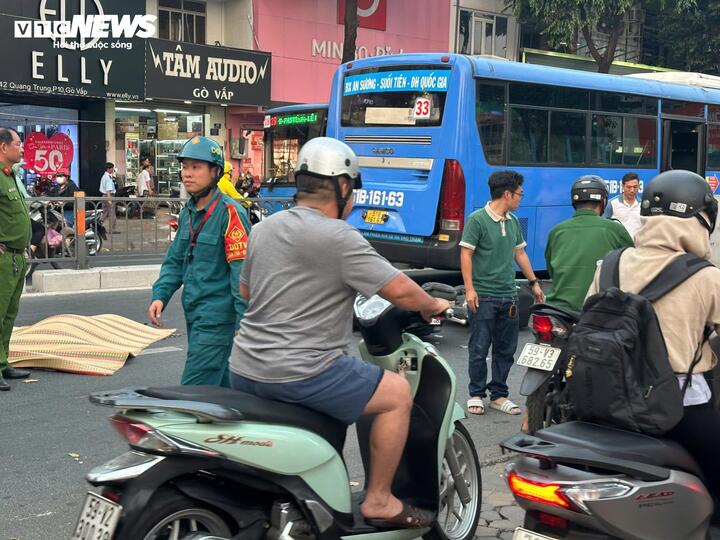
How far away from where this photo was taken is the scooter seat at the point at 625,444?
9.75 ft

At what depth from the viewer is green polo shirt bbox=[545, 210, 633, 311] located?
17.9 ft

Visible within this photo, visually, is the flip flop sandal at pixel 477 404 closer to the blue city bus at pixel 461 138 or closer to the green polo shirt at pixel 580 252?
the green polo shirt at pixel 580 252

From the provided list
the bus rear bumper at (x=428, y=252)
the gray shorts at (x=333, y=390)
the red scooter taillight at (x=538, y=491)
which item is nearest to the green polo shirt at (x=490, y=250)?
the gray shorts at (x=333, y=390)

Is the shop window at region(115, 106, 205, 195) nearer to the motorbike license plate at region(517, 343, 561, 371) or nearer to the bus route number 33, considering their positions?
the bus route number 33

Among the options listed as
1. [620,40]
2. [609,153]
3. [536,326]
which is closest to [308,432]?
[536,326]

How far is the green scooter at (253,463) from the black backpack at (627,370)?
25.4 inches

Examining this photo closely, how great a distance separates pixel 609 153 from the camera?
13516 mm

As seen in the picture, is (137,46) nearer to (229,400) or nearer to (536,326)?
(536,326)

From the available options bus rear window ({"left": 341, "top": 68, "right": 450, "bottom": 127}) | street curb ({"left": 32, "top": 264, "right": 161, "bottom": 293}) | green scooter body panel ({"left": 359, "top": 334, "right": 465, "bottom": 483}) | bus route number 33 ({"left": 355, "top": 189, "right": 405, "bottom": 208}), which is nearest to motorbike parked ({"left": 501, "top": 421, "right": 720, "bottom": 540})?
green scooter body panel ({"left": 359, "top": 334, "right": 465, "bottom": 483})

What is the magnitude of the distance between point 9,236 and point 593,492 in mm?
5084

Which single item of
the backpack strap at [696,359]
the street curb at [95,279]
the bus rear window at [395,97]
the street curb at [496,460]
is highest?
the bus rear window at [395,97]

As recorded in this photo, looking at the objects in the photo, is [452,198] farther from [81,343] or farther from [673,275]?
[673,275]

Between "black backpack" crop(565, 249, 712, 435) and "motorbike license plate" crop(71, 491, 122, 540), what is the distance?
161 cm

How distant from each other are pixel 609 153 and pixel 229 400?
37.5 feet
